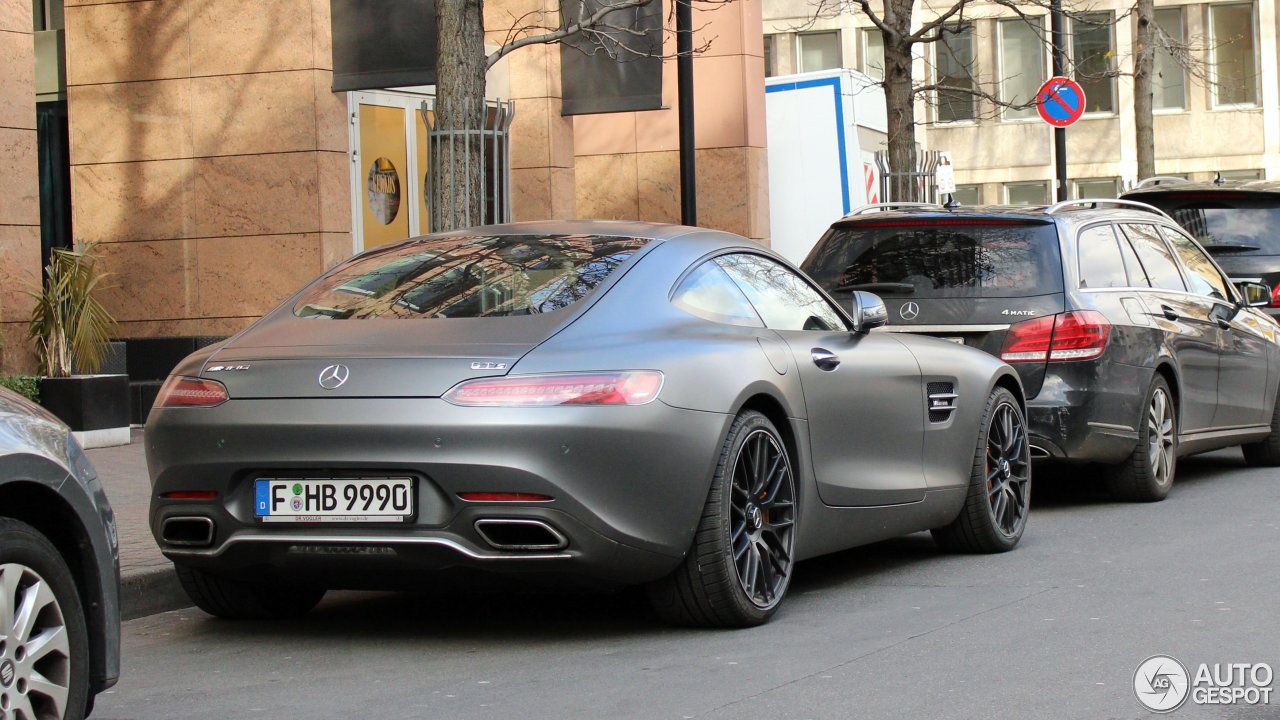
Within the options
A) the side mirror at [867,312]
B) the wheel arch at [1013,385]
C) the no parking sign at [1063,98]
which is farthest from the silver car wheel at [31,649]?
the no parking sign at [1063,98]

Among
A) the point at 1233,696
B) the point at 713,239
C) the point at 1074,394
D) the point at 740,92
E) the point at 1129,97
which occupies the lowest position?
the point at 1233,696

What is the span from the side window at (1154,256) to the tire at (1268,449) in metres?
1.64

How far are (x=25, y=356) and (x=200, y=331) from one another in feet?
9.38

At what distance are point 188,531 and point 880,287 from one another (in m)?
4.77

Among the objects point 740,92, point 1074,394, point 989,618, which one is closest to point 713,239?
point 989,618

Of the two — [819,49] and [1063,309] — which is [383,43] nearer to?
[1063,309]

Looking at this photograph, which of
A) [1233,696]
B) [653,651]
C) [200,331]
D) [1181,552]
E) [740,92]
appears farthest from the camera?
[740,92]

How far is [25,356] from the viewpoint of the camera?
1319 centimetres

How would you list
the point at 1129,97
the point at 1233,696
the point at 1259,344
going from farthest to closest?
1. the point at 1129,97
2. the point at 1259,344
3. the point at 1233,696

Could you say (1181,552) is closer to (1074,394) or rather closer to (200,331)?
(1074,394)

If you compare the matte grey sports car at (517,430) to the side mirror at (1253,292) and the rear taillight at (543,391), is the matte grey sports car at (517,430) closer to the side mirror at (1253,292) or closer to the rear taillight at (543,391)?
the rear taillight at (543,391)

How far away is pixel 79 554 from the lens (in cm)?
471

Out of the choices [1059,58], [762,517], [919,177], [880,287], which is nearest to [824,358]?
[762,517]

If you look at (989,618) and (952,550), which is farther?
(952,550)
